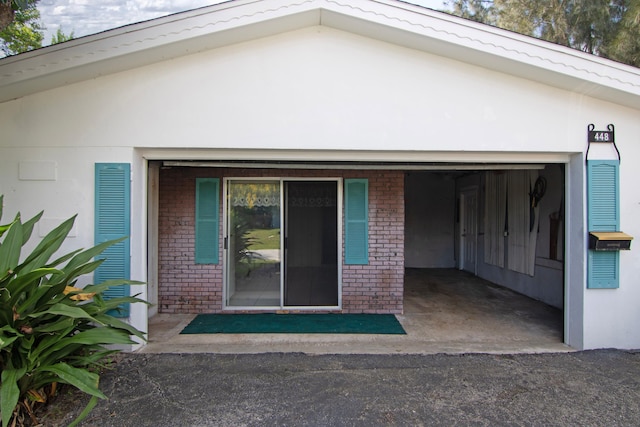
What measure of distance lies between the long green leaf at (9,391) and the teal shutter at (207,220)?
3420 mm

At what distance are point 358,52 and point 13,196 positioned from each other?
426cm

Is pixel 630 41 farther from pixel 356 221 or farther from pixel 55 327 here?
pixel 55 327

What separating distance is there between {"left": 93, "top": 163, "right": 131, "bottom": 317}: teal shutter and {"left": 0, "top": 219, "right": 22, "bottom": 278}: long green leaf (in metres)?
1.24

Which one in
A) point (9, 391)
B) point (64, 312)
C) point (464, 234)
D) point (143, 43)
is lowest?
point (9, 391)

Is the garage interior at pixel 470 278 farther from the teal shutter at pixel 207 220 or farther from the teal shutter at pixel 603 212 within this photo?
the teal shutter at pixel 207 220

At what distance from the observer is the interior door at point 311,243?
21.2 ft

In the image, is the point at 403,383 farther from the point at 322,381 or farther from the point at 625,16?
the point at 625,16

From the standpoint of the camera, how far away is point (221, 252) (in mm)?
6395

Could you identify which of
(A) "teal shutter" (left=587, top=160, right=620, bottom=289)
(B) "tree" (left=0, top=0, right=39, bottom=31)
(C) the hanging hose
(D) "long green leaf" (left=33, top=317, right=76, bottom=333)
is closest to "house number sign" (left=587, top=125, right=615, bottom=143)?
(A) "teal shutter" (left=587, top=160, right=620, bottom=289)

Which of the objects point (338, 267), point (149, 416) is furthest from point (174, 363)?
point (338, 267)

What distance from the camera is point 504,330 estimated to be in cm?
570

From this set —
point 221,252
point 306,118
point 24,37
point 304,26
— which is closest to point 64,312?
point 306,118

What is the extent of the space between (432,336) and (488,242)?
489 cm

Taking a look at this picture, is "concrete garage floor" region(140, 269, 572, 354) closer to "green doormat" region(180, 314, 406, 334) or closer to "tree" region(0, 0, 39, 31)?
"green doormat" region(180, 314, 406, 334)
